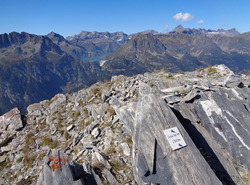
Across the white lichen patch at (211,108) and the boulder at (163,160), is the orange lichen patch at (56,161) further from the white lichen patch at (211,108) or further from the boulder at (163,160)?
the white lichen patch at (211,108)

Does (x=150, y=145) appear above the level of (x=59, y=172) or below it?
above

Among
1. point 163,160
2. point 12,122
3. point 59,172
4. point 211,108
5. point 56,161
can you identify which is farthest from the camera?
point 12,122

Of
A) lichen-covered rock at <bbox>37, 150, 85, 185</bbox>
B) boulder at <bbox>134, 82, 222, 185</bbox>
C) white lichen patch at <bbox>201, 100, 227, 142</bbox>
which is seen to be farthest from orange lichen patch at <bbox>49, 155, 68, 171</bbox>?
white lichen patch at <bbox>201, 100, 227, 142</bbox>

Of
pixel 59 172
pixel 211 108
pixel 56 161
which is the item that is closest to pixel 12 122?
pixel 56 161

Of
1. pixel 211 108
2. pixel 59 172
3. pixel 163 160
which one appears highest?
pixel 211 108

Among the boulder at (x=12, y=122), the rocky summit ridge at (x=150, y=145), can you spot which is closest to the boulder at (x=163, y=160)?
the rocky summit ridge at (x=150, y=145)

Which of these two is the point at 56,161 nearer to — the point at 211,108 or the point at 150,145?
the point at 150,145

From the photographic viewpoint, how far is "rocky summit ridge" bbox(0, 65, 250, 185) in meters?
6.01

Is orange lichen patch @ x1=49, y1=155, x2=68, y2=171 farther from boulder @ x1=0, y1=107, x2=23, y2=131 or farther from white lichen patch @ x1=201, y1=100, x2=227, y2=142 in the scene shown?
boulder @ x1=0, y1=107, x2=23, y2=131

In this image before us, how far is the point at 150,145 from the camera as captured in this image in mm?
Answer: 6238

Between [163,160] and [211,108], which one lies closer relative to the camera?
[163,160]

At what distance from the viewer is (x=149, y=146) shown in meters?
6.23

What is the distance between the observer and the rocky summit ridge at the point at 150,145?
19.7 feet

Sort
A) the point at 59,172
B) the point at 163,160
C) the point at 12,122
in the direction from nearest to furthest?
the point at 163,160 < the point at 59,172 < the point at 12,122
